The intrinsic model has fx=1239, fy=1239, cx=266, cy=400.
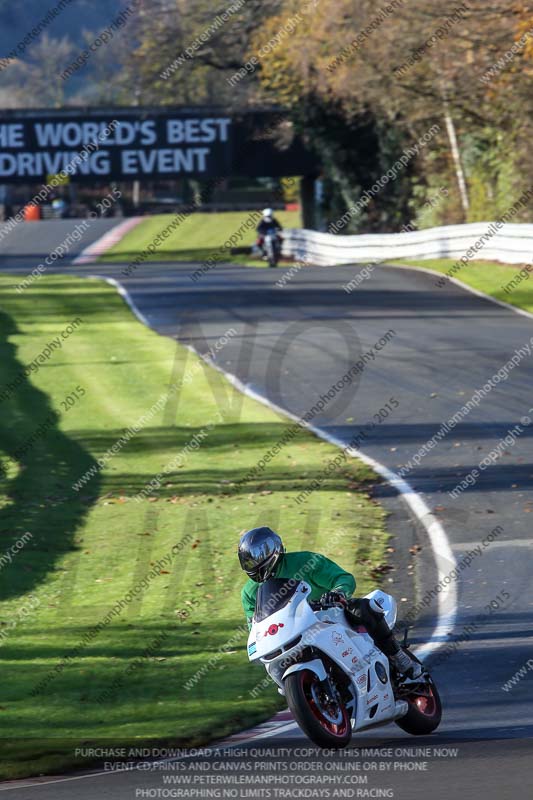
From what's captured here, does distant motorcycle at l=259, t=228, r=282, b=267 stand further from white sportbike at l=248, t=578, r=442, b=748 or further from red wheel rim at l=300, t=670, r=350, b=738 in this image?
red wheel rim at l=300, t=670, r=350, b=738

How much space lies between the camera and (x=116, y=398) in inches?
898

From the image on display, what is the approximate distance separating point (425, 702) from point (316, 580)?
1025mm

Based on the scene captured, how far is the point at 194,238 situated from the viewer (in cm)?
6438

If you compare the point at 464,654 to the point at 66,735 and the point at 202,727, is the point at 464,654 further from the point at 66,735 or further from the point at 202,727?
the point at 66,735

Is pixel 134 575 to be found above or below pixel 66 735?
below

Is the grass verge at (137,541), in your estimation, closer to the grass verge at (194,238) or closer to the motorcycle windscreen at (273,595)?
the motorcycle windscreen at (273,595)

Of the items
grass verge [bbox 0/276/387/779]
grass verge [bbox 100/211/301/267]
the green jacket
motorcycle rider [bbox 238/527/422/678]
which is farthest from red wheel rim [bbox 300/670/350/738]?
grass verge [bbox 100/211/301/267]

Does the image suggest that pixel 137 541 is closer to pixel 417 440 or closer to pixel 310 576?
pixel 417 440

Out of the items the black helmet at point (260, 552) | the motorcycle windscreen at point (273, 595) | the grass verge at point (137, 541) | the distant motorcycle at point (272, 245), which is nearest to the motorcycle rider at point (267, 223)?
the distant motorcycle at point (272, 245)

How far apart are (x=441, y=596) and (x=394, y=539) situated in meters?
2.10

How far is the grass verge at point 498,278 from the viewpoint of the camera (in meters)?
28.1

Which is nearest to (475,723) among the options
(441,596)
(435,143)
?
(441,596)

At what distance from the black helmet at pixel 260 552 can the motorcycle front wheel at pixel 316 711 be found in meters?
0.73

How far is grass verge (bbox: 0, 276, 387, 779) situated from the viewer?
30.2ft
